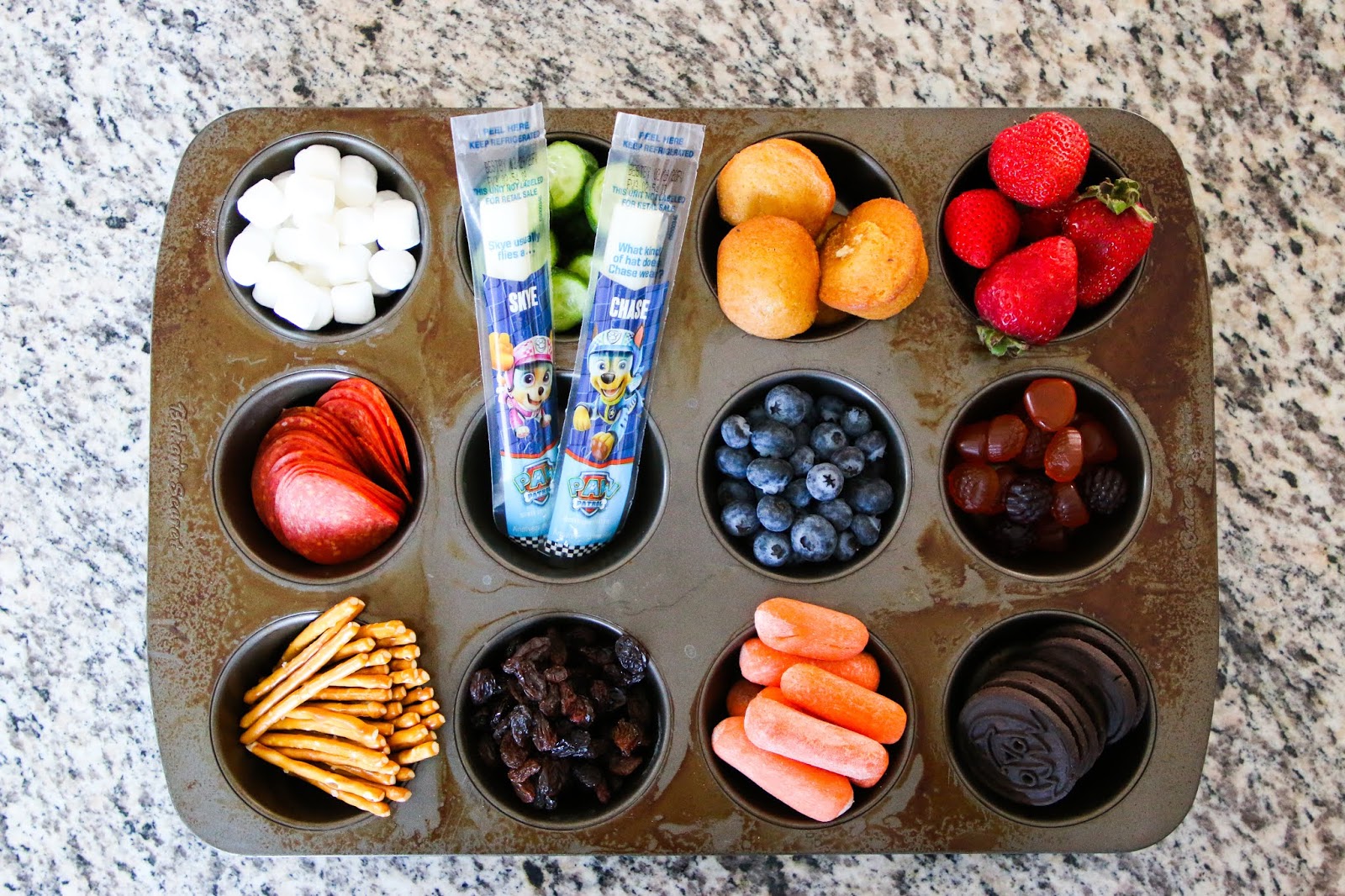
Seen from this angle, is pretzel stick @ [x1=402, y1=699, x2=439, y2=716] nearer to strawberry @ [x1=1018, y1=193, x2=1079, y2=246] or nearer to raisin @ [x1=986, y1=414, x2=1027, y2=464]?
raisin @ [x1=986, y1=414, x2=1027, y2=464]

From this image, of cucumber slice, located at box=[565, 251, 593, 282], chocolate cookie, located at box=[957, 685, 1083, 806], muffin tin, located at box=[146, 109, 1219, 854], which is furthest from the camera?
cucumber slice, located at box=[565, 251, 593, 282]

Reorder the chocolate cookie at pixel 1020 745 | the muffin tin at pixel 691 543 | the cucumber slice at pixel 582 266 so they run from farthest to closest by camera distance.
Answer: the cucumber slice at pixel 582 266 < the muffin tin at pixel 691 543 < the chocolate cookie at pixel 1020 745

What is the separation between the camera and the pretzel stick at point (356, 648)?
1.33 m

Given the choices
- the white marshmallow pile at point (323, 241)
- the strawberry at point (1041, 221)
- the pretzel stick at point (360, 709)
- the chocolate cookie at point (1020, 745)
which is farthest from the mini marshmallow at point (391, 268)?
the chocolate cookie at point (1020, 745)

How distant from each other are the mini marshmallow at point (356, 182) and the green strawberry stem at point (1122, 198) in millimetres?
1066

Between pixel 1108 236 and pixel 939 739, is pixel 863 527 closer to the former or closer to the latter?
pixel 939 739

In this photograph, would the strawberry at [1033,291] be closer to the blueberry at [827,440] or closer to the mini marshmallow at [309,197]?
the blueberry at [827,440]

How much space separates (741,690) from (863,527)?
30 cm

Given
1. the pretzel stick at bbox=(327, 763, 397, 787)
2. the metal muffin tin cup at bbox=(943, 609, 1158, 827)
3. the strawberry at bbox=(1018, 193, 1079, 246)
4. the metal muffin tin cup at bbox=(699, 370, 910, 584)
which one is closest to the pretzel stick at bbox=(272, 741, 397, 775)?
the pretzel stick at bbox=(327, 763, 397, 787)

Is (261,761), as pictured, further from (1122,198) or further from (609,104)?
(1122,198)

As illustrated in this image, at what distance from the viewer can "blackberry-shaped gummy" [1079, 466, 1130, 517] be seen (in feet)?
4.73

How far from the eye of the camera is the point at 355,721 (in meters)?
1.32

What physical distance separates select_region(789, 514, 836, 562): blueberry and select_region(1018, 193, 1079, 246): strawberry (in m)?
0.53

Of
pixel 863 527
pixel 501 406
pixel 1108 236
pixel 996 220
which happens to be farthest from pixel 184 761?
pixel 1108 236
